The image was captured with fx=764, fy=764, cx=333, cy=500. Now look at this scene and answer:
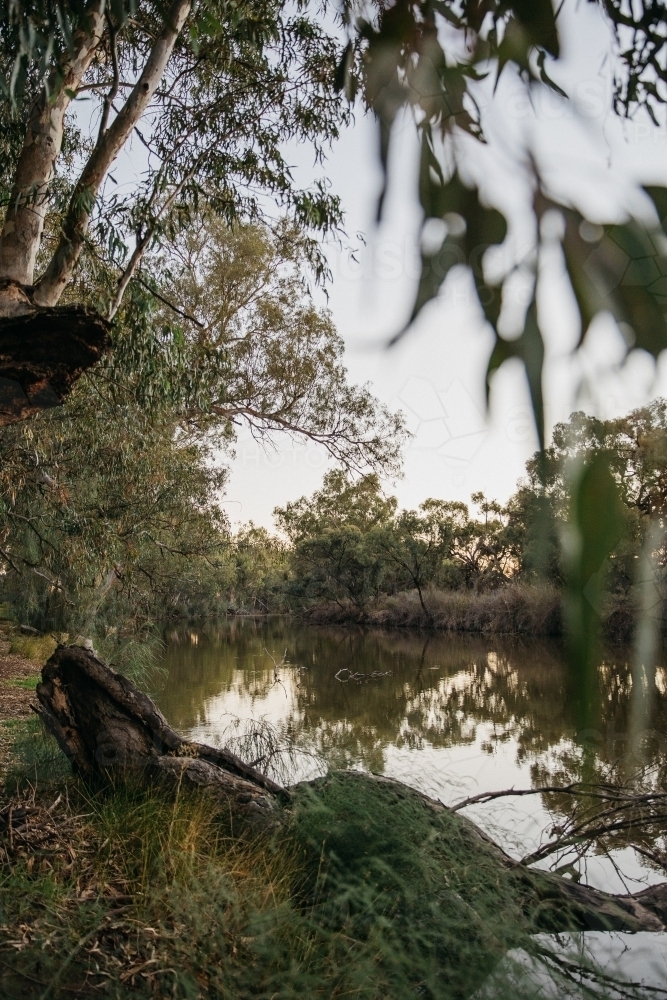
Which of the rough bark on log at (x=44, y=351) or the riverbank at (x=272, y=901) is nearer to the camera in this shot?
the riverbank at (x=272, y=901)

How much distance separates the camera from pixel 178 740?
8.46 ft

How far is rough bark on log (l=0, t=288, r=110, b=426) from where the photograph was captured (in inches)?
81.4

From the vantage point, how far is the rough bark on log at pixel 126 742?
2387 millimetres

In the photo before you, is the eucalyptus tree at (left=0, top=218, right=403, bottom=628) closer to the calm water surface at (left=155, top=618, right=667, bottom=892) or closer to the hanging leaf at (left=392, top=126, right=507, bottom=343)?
the calm water surface at (left=155, top=618, right=667, bottom=892)

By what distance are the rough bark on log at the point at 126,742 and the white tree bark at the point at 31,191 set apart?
1.27 metres

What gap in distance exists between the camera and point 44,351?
213cm

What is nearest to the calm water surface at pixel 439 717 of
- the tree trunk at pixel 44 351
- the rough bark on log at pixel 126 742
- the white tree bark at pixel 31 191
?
the rough bark on log at pixel 126 742

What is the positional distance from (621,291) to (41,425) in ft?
17.0

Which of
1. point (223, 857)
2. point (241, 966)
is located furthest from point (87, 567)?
point (241, 966)

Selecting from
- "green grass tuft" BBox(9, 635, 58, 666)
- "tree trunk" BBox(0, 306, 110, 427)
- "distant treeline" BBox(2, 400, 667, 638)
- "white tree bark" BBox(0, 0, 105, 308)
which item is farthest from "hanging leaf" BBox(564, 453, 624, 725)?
"green grass tuft" BBox(9, 635, 58, 666)

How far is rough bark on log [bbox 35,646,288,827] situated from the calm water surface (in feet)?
2.57

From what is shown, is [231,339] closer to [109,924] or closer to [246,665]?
[246,665]

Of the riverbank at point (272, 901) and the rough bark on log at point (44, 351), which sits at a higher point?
the rough bark on log at point (44, 351)

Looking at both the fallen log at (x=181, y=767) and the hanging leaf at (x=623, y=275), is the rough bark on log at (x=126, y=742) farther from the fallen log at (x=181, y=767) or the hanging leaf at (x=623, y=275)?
the hanging leaf at (x=623, y=275)
